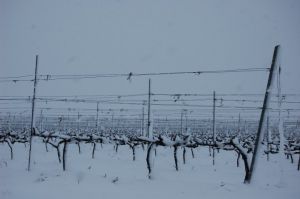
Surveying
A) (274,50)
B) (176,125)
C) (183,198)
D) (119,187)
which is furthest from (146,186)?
(176,125)

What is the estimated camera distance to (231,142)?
1006 centimetres

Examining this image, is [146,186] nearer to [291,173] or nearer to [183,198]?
[183,198]

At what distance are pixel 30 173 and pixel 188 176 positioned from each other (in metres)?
4.81

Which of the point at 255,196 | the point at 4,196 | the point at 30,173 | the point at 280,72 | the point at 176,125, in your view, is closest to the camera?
the point at 4,196

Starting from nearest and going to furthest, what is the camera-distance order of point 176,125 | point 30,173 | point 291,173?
point 30,173 < point 291,173 < point 176,125

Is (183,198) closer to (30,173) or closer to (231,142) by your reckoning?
(231,142)

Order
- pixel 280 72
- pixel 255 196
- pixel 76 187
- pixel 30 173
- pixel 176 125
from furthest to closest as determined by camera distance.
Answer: pixel 176 125 < pixel 30 173 < pixel 280 72 < pixel 76 187 < pixel 255 196

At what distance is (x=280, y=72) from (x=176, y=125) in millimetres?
62406

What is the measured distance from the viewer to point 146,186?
8906mm

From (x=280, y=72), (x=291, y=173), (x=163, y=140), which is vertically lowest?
(x=291, y=173)

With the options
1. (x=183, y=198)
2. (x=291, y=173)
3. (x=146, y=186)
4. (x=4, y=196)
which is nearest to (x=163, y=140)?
(x=146, y=186)

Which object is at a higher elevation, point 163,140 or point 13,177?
point 163,140

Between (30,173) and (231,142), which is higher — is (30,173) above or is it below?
below

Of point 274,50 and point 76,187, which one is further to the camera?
point 274,50
